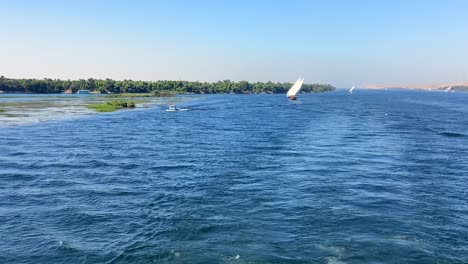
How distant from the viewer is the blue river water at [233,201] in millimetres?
22375

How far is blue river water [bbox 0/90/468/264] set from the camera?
73.4 ft

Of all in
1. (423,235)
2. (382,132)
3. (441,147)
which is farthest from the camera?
(382,132)

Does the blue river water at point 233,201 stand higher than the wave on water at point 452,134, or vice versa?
the wave on water at point 452,134

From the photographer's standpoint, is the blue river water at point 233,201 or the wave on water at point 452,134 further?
the wave on water at point 452,134

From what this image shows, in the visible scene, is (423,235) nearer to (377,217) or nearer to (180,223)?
(377,217)

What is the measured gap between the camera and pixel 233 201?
30.6 metres

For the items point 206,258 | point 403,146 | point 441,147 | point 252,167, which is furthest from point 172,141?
point 206,258

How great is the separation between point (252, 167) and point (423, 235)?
19998mm

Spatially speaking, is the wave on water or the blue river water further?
the wave on water

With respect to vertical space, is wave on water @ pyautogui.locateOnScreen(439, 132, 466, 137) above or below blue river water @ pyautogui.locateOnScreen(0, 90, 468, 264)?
above

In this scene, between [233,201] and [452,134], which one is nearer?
[233,201]

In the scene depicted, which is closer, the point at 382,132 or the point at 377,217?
the point at 377,217

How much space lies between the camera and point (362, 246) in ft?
75.2

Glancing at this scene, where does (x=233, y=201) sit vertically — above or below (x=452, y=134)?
below
